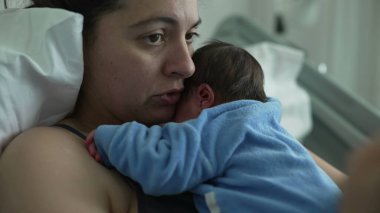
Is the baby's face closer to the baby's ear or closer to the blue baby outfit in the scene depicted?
the baby's ear

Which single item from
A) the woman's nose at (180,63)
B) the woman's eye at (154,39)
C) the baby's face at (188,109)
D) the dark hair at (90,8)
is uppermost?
the dark hair at (90,8)

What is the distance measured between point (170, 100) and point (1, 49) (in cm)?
36

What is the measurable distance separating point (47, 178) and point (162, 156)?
210 millimetres

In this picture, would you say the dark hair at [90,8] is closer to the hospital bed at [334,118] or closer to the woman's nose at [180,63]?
the woman's nose at [180,63]

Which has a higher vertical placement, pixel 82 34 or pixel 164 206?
pixel 82 34

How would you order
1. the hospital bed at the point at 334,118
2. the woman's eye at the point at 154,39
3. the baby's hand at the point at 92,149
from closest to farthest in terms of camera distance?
the baby's hand at the point at 92,149 < the woman's eye at the point at 154,39 < the hospital bed at the point at 334,118

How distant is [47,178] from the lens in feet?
3.12

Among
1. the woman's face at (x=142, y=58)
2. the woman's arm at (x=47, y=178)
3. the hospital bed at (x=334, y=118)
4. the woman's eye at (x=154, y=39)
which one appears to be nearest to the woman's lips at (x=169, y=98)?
the woman's face at (x=142, y=58)

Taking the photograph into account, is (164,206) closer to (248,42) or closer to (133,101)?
(133,101)

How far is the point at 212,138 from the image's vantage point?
949mm

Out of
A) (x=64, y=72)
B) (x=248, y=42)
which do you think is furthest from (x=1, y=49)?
(x=248, y=42)

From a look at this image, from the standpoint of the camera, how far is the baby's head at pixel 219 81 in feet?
3.62

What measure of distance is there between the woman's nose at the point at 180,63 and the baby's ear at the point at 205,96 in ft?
0.13

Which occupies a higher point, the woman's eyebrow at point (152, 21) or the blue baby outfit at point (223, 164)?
the woman's eyebrow at point (152, 21)
